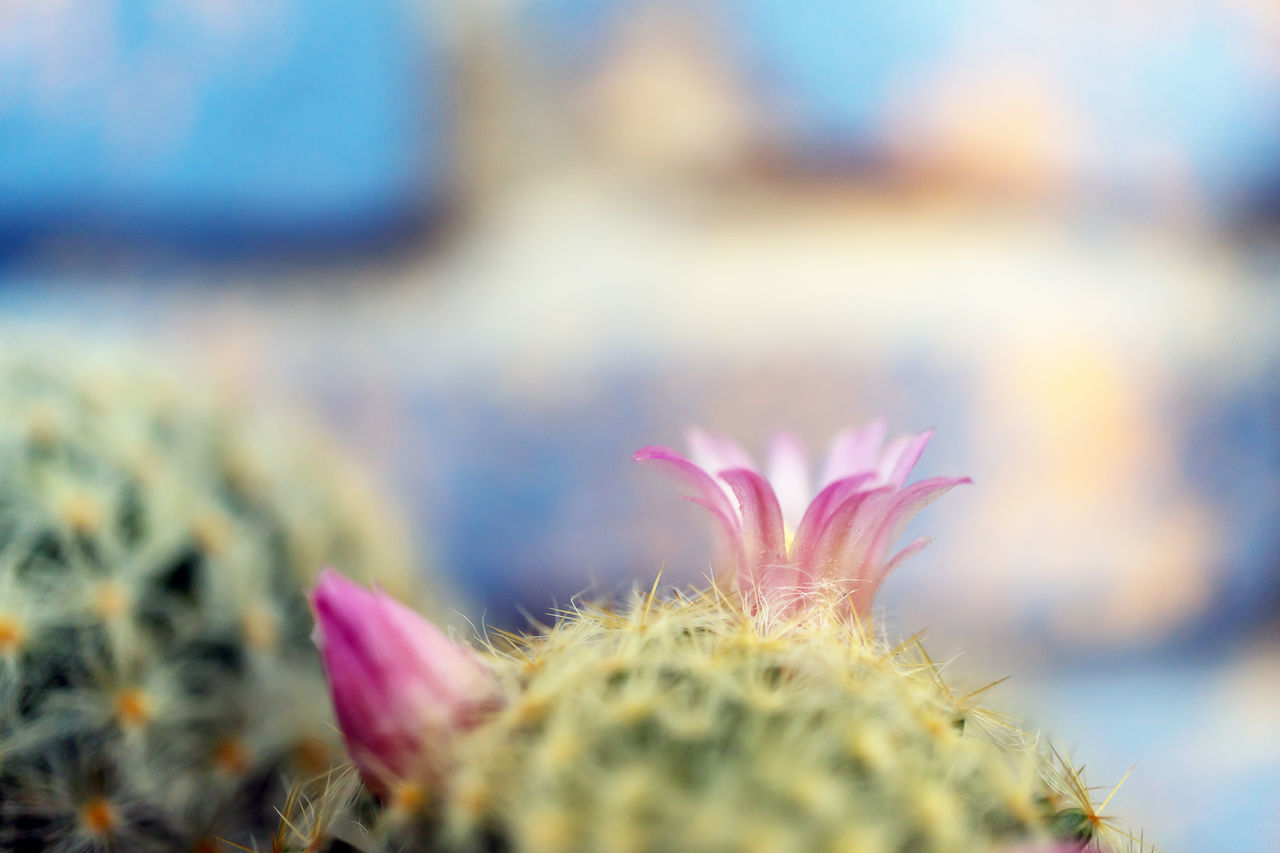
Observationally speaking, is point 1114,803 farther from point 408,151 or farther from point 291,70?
point 291,70

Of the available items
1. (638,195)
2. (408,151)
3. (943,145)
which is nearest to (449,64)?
(408,151)

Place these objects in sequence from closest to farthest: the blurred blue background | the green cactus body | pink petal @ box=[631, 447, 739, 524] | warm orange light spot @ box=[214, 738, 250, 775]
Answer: the green cactus body, pink petal @ box=[631, 447, 739, 524], warm orange light spot @ box=[214, 738, 250, 775], the blurred blue background

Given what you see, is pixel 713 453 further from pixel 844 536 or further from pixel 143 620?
pixel 143 620

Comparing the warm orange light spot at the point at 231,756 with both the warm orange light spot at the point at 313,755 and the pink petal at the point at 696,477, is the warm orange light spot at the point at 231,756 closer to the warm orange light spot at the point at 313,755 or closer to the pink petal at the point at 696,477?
the warm orange light spot at the point at 313,755

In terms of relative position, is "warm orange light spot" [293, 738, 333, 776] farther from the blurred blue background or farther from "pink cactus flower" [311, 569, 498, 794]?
the blurred blue background

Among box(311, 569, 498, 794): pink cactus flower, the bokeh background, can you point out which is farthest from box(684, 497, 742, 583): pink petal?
the bokeh background

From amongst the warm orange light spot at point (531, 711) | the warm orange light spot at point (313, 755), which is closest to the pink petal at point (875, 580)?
the warm orange light spot at point (531, 711)
